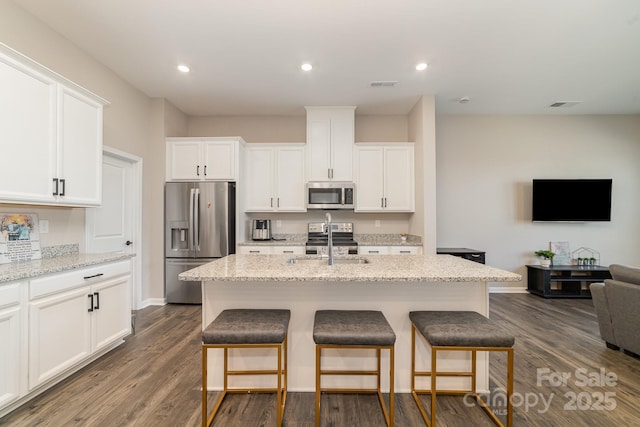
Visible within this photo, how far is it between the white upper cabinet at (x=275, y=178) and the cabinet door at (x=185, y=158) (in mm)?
689

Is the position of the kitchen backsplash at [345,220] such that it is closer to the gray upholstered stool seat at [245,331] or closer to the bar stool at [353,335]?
the bar stool at [353,335]

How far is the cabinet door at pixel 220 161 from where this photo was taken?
4.14 meters

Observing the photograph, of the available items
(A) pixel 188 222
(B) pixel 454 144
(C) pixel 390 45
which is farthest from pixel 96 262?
(B) pixel 454 144

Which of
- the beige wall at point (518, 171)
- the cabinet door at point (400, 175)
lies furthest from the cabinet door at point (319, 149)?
the beige wall at point (518, 171)

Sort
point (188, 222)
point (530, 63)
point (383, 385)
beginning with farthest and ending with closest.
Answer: point (188, 222) → point (530, 63) → point (383, 385)

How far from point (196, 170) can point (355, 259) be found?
9.49 ft

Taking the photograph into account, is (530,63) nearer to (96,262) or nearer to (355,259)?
(355,259)

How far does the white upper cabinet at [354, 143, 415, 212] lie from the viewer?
4375 mm

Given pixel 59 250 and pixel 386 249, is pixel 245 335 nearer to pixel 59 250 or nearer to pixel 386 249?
pixel 59 250

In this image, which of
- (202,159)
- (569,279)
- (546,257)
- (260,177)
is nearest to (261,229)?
(260,177)

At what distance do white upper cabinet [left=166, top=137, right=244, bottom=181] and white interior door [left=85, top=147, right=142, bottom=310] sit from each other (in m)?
0.47

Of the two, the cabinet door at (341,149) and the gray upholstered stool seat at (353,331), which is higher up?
the cabinet door at (341,149)

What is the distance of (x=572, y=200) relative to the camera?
463 cm

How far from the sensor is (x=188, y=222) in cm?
399
